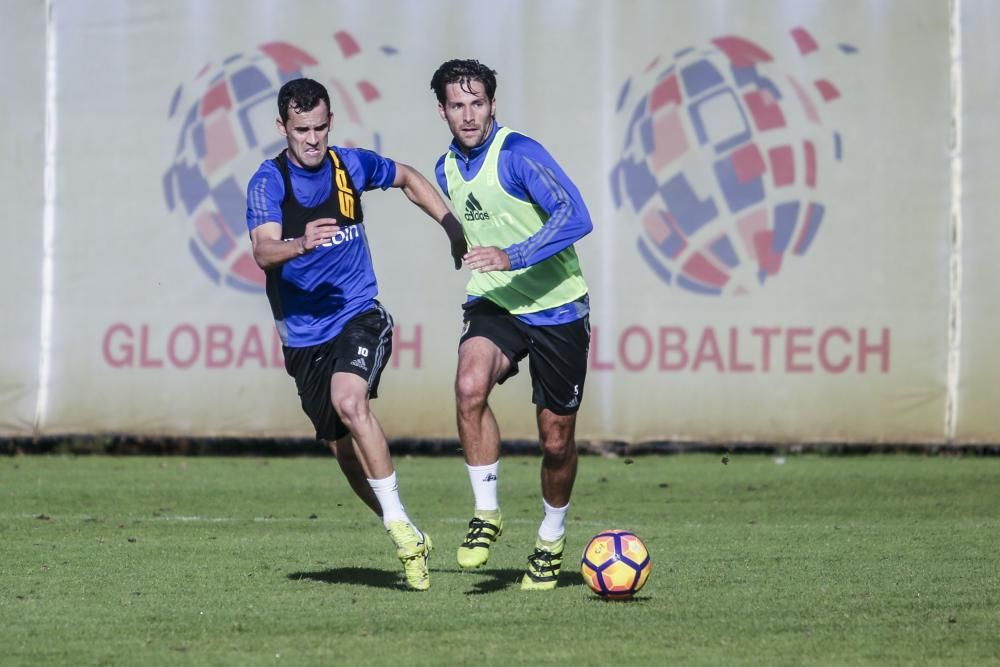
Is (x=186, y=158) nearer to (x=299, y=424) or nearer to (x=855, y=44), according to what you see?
(x=299, y=424)

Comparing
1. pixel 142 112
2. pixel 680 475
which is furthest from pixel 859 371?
pixel 142 112

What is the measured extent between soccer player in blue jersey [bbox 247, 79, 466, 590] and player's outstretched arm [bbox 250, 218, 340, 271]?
10 millimetres

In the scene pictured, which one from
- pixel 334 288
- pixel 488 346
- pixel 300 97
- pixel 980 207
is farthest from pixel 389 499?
pixel 980 207

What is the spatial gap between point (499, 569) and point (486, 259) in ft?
6.70

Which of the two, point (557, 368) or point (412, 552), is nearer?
point (412, 552)

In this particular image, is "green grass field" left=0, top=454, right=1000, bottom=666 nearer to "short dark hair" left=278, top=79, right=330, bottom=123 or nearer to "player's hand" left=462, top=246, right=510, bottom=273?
"player's hand" left=462, top=246, right=510, bottom=273

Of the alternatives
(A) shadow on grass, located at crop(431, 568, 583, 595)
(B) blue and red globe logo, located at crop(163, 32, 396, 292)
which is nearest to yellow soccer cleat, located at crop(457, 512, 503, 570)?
(A) shadow on grass, located at crop(431, 568, 583, 595)

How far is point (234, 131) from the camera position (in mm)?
14562

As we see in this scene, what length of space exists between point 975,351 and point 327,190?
811 cm

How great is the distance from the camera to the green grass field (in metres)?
6.18

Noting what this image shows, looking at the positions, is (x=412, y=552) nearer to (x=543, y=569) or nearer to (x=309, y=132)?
(x=543, y=569)

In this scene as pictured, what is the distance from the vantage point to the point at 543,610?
23.0ft

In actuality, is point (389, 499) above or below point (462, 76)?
below

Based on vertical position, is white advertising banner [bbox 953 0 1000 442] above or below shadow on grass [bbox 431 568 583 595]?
above
